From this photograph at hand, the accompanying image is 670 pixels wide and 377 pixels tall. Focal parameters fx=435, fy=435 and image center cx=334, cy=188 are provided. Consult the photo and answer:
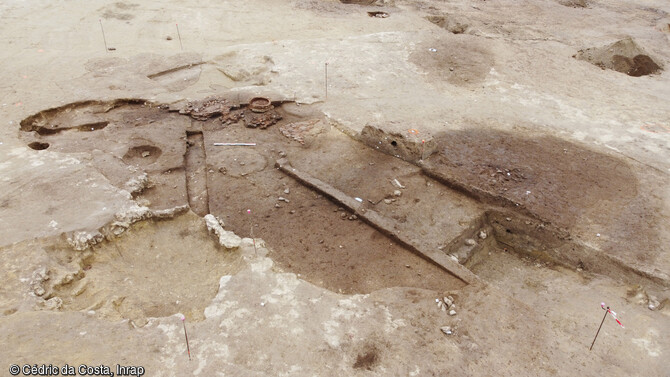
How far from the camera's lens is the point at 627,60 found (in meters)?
9.04

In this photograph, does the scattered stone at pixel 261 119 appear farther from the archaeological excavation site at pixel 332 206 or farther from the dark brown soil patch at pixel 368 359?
the dark brown soil patch at pixel 368 359

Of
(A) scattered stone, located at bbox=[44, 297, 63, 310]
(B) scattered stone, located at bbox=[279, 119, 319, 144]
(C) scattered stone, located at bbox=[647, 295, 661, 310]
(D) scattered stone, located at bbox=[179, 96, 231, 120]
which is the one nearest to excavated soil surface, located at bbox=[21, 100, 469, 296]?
(B) scattered stone, located at bbox=[279, 119, 319, 144]

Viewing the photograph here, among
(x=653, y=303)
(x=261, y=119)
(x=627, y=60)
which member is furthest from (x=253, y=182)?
(x=627, y=60)

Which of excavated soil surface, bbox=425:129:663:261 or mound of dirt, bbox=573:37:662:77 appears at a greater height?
mound of dirt, bbox=573:37:662:77

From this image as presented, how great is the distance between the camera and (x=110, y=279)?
410cm

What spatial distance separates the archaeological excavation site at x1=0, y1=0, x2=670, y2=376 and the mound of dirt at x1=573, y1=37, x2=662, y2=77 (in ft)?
0.17

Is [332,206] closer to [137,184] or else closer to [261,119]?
[137,184]

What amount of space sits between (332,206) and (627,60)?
7729mm

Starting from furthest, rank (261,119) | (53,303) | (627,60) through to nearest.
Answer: (627,60), (261,119), (53,303)

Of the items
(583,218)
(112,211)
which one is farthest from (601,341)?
(112,211)

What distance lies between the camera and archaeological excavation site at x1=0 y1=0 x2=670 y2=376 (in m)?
3.45

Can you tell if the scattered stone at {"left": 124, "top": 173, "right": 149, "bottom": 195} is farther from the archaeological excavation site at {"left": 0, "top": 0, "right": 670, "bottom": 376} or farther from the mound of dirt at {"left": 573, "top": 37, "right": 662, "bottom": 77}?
the mound of dirt at {"left": 573, "top": 37, "right": 662, "bottom": 77}

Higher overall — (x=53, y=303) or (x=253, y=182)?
(x=53, y=303)

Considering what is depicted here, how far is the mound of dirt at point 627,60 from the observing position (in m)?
9.02
